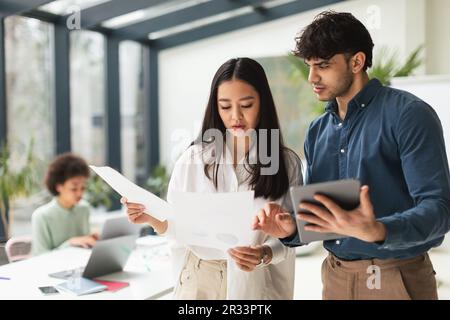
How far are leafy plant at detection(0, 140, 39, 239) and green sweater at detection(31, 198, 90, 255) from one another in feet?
1.06

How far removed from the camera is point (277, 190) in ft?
3.92

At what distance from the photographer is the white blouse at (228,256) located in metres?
1.19

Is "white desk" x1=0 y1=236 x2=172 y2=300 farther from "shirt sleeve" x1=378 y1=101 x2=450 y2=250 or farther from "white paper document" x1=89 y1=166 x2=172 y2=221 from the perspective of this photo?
"shirt sleeve" x1=378 y1=101 x2=450 y2=250

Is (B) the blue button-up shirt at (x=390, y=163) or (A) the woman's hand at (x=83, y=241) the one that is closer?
(B) the blue button-up shirt at (x=390, y=163)

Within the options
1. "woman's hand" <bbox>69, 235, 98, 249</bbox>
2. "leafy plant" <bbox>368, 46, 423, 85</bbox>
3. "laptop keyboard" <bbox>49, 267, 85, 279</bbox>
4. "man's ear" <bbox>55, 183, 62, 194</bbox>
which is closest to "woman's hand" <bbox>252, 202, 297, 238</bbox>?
"leafy plant" <bbox>368, 46, 423, 85</bbox>

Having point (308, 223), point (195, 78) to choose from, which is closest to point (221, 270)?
point (308, 223)

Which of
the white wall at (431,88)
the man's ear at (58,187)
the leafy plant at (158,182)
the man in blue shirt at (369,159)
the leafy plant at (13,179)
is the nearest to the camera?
the man in blue shirt at (369,159)

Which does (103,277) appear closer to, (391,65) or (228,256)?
(228,256)

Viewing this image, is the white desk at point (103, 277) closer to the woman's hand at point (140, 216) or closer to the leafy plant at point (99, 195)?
the woman's hand at point (140, 216)

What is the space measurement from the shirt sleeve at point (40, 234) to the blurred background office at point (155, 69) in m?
0.05

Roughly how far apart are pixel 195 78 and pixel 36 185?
1543 mm

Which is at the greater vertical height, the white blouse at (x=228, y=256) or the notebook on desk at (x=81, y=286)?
the white blouse at (x=228, y=256)

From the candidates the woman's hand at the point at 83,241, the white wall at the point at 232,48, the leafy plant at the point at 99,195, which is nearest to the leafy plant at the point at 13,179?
the woman's hand at the point at 83,241
